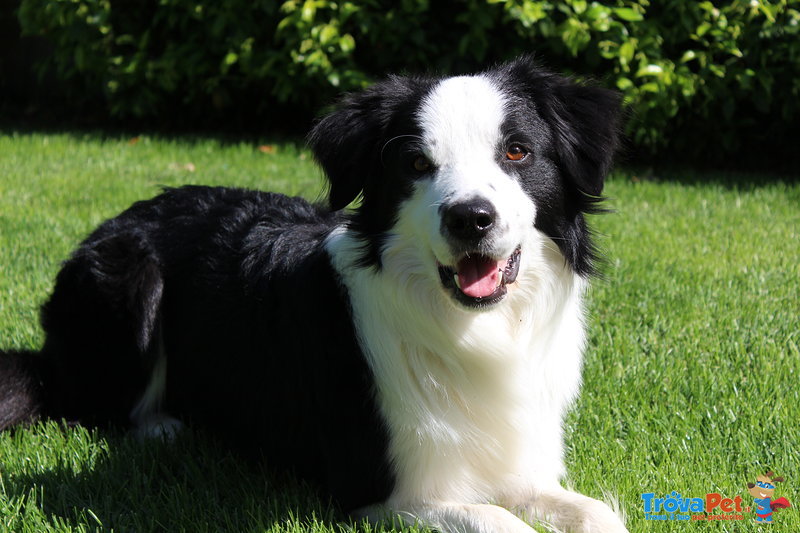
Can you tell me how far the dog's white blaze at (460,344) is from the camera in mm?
2500

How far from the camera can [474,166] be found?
2.44 m

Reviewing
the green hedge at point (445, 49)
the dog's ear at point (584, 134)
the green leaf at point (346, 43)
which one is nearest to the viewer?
the dog's ear at point (584, 134)

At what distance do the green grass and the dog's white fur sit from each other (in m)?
0.26

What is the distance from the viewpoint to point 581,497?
258 centimetres

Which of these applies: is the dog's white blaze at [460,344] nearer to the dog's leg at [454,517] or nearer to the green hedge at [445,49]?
the dog's leg at [454,517]

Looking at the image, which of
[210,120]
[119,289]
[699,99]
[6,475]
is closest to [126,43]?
[210,120]

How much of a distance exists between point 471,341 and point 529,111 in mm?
714

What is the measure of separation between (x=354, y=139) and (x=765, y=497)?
1.68 m

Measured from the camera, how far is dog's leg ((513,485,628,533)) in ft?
7.98

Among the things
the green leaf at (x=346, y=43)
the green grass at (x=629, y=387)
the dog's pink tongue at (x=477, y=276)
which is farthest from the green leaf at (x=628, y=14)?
the dog's pink tongue at (x=477, y=276)

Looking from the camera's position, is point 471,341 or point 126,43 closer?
point 471,341

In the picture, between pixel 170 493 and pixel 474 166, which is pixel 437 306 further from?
pixel 170 493

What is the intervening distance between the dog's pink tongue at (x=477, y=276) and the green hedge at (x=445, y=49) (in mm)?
4694

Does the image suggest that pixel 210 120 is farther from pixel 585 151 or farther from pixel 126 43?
pixel 585 151
